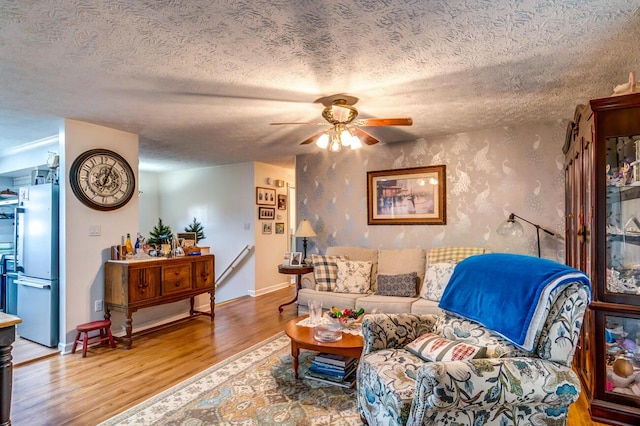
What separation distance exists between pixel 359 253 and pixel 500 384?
3.15m

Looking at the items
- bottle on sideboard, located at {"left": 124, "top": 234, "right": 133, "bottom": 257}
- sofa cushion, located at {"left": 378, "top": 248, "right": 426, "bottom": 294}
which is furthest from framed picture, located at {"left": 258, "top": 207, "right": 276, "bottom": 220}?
sofa cushion, located at {"left": 378, "top": 248, "right": 426, "bottom": 294}

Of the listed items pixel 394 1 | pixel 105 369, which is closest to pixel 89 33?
pixel 394 1

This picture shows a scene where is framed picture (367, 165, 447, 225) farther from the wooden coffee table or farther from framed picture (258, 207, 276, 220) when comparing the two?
the wooden coffee table

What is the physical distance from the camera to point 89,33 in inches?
74.5

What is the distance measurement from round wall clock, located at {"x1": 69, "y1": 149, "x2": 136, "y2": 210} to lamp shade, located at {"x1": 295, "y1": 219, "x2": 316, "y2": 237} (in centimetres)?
215

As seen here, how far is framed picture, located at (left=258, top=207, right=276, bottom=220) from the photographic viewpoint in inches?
240

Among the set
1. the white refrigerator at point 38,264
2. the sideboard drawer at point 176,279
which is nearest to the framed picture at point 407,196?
the sideboard drawer at point 176,279

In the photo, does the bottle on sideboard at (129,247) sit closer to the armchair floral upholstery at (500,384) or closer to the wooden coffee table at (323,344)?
the wooden coffee table at (323,344)

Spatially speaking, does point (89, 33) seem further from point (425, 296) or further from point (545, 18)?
point (425, 296)

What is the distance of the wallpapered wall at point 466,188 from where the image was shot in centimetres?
381

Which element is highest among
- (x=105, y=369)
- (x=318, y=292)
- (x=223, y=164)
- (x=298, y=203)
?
(x=223, y=164)

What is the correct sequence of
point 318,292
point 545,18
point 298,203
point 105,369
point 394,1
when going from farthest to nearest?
point 298,203
point 318,292
point 105,369
point 545,18
point 394,1

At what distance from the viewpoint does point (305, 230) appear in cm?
493

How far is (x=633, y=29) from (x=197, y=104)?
9.80 ft
